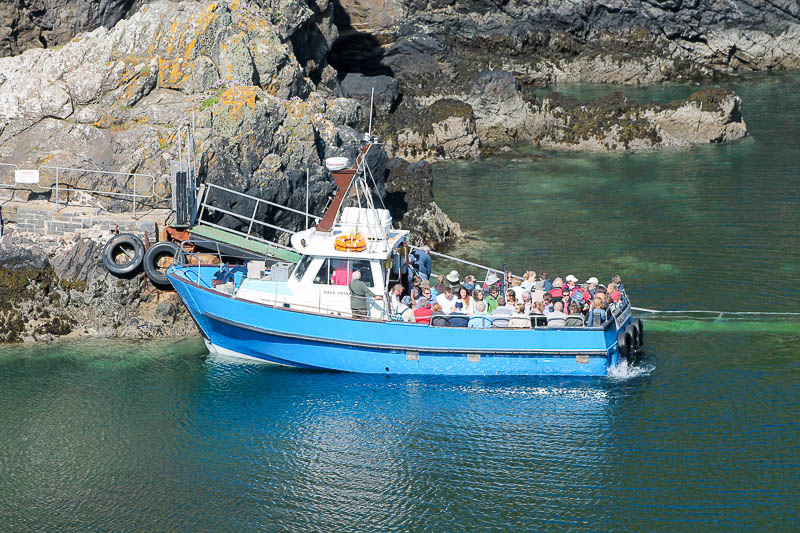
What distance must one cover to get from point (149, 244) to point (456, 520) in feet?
34.3

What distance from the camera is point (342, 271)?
70.9 feet

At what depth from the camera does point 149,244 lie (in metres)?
23.6

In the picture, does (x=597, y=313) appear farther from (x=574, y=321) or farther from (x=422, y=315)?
(x=422, y=315)

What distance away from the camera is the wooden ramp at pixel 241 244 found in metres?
23.4

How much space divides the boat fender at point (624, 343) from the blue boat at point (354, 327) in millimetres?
27

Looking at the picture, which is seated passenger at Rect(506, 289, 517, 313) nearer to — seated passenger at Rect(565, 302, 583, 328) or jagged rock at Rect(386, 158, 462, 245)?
seated passenger at Rect(565, 302, 583, 328)

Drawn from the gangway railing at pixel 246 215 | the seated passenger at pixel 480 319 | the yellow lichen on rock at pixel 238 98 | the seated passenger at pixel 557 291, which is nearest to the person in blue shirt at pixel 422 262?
the gangway railing at pixel 246 215

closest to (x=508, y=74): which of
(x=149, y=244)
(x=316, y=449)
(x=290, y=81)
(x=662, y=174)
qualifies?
(x=662, y=174)

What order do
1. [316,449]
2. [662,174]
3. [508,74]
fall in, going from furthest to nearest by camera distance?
[508,74] → [662,174] → [316,449]

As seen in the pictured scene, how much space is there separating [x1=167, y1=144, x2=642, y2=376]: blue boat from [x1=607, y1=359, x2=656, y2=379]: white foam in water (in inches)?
6.1

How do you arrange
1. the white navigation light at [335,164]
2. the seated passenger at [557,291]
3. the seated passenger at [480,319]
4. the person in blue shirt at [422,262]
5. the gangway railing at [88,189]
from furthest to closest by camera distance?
the gangway railing at [88,189]
the person in blue shirt at [422,262]
the white navigation light at [335,164]
the seated passenger at [557,291]
the seated passenger at [480,319]

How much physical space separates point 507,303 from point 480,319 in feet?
2.62

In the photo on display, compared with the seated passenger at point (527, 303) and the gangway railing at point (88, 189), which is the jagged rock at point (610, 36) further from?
the seated passenger at point (527, 303)

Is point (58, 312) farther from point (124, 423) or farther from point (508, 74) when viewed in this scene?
point (508, 74)
